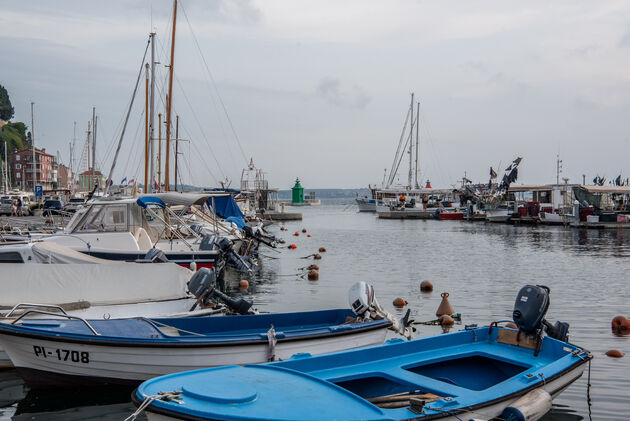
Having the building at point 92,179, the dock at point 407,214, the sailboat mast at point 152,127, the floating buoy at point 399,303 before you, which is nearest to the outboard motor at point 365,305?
the floating buoy at point 399,303

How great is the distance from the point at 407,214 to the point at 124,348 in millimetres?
77286

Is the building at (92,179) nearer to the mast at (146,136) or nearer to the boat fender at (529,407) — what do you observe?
the mast at (146,136)

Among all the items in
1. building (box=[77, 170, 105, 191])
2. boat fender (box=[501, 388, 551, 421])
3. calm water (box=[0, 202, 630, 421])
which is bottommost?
calm water (box=[0, 202, 630, 421])

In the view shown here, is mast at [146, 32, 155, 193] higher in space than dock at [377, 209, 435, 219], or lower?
higher

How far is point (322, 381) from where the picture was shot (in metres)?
7.02

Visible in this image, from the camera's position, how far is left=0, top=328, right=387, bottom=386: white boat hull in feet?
30.4

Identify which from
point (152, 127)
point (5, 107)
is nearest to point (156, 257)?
point (152, 127)

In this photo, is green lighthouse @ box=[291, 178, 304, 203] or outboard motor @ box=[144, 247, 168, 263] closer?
outboard motor @ box=[144, 247, 168, 263]

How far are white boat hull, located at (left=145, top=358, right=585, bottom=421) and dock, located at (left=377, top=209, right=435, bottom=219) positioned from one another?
75.5 metres

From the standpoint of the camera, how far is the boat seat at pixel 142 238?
2028 centimetres

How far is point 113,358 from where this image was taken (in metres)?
9.33

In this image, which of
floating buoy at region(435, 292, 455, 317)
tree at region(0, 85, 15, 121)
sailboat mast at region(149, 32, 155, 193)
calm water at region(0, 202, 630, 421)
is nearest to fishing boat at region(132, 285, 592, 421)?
calm water at region(0, 202, 630, 421)

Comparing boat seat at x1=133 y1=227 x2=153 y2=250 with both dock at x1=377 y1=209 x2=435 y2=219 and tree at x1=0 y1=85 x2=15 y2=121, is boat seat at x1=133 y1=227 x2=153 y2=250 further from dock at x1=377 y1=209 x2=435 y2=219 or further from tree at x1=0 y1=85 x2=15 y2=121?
tree at x1=0 y1=85 x2=15 y2=121

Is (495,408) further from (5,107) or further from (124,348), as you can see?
(5,107)
